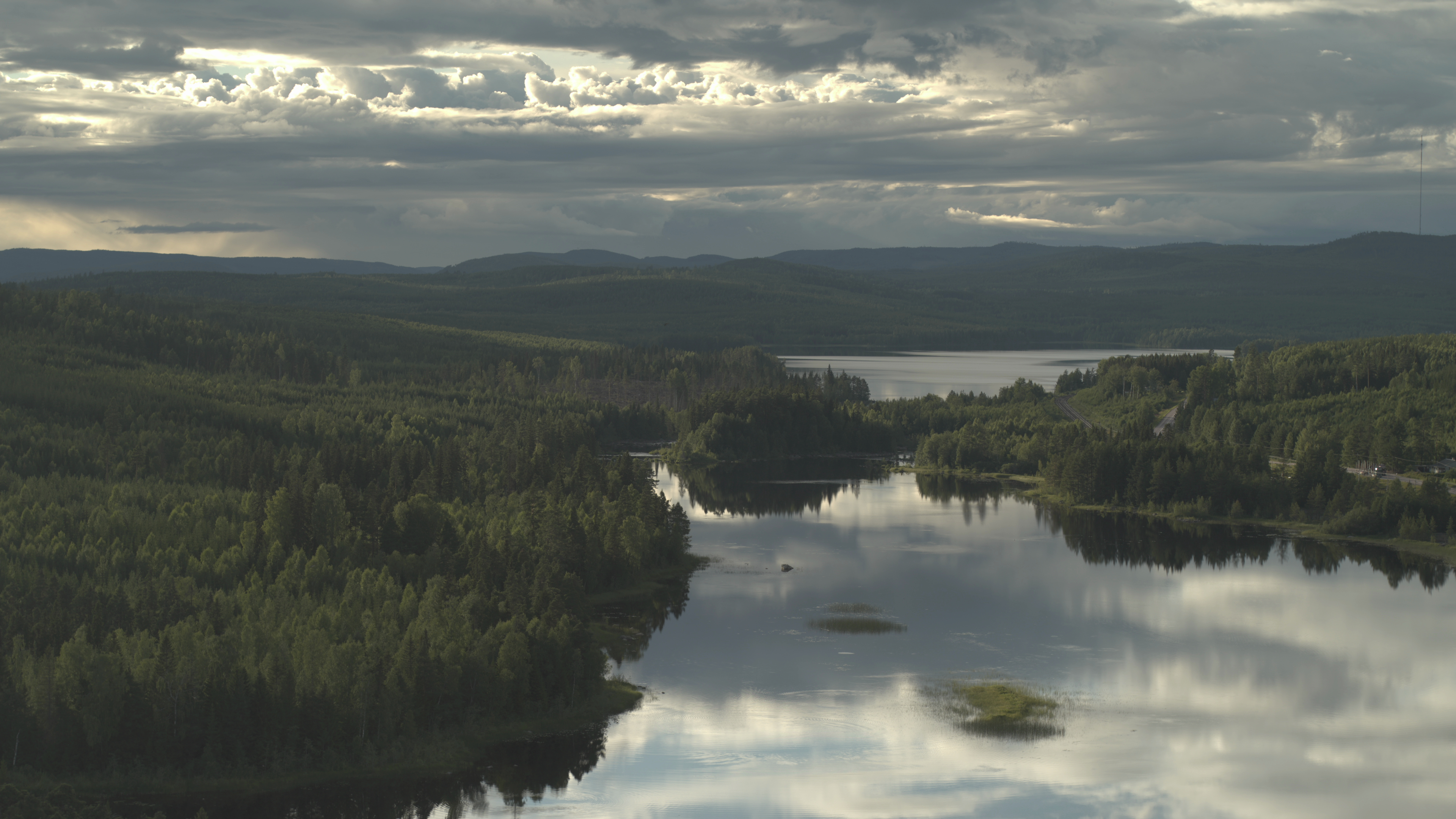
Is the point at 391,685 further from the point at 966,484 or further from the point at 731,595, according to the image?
the point at 966,484

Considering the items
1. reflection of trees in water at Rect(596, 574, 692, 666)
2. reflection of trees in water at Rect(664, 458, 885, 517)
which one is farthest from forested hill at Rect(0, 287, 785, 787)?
reflection of trees in water at Rect(664, 458, 885, 517)

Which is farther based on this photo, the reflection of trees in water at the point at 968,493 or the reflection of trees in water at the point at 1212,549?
the reflection of trees in water at the point at 968,493

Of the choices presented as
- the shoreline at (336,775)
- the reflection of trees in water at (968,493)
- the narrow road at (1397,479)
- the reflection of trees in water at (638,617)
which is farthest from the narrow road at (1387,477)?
the shoreline at (336,775)

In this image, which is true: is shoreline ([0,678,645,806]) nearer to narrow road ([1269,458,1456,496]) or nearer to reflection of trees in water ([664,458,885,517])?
reflection of trees in water ([664,458,885,517])

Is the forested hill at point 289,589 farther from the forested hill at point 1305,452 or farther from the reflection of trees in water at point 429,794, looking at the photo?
the forested hill at point 1305,452

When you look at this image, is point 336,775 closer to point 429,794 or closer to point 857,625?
point 429,794

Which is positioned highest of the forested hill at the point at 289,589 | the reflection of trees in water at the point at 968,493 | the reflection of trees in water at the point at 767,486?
the forested hill at the point at 289,589
